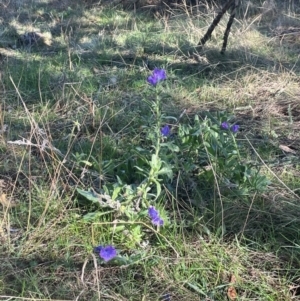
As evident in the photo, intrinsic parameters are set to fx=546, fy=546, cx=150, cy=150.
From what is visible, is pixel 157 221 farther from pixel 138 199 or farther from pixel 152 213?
pixel 138 199

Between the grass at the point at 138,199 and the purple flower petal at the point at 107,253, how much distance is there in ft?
0.13

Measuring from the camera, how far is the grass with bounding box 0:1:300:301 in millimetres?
2121

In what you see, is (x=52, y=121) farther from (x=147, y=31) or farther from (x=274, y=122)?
(x=147, y=31)

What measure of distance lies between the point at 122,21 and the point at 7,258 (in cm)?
461

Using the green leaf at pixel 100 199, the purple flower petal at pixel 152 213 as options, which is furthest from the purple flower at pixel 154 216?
the green leaf at pixel 100 199

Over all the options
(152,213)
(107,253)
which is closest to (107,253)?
(107,253)

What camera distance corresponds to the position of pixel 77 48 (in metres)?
5.29

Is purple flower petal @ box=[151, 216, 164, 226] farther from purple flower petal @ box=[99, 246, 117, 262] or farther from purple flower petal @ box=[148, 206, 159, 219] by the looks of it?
purple flower petal @ box=[99, 246, 117, 262]

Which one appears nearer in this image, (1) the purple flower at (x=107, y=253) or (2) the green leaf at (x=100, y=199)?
(1) the purple flower at (x=107, y=253)

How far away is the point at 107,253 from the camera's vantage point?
6.84 feet

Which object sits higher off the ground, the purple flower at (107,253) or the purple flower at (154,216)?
the purple flower at (154,216)

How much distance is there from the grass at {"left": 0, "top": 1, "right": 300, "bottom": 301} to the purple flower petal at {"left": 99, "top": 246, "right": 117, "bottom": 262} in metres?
0.04

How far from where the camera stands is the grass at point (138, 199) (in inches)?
83.5

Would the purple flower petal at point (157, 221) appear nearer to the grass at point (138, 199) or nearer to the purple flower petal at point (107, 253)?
the grass at point (138, 199)
